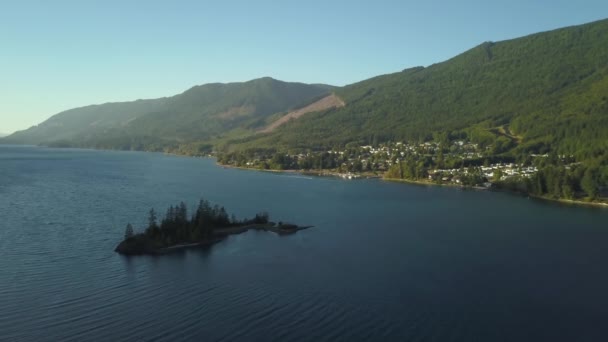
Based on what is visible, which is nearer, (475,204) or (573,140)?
(475,204)

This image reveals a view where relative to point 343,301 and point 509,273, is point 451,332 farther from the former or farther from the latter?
point 509,273

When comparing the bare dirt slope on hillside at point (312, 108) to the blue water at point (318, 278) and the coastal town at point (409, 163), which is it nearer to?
the coastal town at point (409, 163)

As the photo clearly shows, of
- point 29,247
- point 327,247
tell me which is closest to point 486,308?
point 327,247

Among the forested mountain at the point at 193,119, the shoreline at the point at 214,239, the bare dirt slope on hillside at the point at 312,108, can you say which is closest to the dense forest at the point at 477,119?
the forested mountain at the point at 193,119

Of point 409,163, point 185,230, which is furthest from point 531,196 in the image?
point 185,230

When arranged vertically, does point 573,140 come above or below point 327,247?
above

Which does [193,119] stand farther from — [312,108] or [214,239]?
[214,239]

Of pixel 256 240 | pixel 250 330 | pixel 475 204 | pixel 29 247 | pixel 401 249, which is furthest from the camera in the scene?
pixel 475 204
